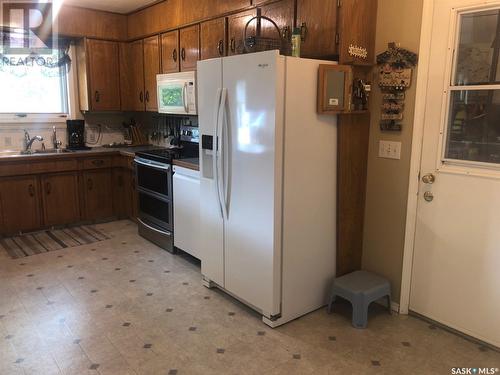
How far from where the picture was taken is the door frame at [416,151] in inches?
97.1

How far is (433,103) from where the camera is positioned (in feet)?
8.25

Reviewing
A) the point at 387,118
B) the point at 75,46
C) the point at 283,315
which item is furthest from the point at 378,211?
the point at 75,46

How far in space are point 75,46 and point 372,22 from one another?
153 inches

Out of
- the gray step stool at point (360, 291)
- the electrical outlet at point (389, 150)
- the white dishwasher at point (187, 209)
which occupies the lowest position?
the gray step stool at point (360, 291)

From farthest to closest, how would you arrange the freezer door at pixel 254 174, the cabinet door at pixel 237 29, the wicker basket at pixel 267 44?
the cabinet door at pixel 237 29
the wicker basket at pixel 267 44
the freezer door at pixel 254 174

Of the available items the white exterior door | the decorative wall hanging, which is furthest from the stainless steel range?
the white exterior door

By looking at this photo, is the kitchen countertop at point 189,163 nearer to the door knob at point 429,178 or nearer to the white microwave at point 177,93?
the white microwave at point 177,93

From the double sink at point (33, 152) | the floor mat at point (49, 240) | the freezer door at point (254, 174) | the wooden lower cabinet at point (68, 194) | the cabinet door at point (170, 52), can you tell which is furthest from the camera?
the double sink at point (33, 152)

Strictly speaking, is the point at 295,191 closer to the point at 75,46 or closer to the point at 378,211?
the point at 378,211

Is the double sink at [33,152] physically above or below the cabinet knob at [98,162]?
above

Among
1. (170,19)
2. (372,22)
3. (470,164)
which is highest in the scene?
(170,19)

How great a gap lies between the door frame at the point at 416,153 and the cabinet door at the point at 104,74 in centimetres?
383

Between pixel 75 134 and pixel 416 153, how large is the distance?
4.12 metres

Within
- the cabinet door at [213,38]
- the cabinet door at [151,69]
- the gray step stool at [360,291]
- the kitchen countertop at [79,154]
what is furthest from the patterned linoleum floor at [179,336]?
the cabinet door at [151,69]
